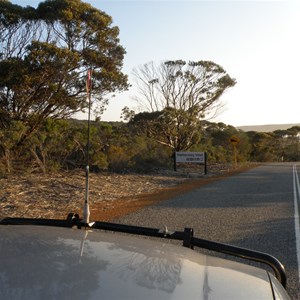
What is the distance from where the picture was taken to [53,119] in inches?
747

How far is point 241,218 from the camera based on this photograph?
33.9 feet

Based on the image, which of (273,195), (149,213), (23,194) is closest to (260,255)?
(149,213)

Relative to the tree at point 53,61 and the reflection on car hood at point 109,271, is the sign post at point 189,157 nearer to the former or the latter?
the tree at point 53,61

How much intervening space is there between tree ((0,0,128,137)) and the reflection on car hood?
48.0ft

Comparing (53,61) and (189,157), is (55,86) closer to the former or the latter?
(53,61)

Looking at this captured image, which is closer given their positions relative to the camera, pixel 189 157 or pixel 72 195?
pixel 72 195

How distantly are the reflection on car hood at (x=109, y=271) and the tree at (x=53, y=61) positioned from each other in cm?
1462

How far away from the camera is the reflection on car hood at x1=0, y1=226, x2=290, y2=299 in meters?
1.99

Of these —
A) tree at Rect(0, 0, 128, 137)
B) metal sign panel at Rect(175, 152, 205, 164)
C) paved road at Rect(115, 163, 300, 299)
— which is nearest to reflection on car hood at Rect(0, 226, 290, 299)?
paved road at Rect(115, 163, 300, 299)

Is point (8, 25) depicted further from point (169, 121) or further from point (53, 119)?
point (169, 121)

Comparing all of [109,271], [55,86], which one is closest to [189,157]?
[55,86]

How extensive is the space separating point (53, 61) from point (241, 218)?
10.5 meters

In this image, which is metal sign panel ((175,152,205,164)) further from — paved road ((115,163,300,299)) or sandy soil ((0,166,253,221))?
paved road ((115,163,300,299))

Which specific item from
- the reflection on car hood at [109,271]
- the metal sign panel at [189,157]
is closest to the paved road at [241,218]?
the reflection on car hood at [109,271]
